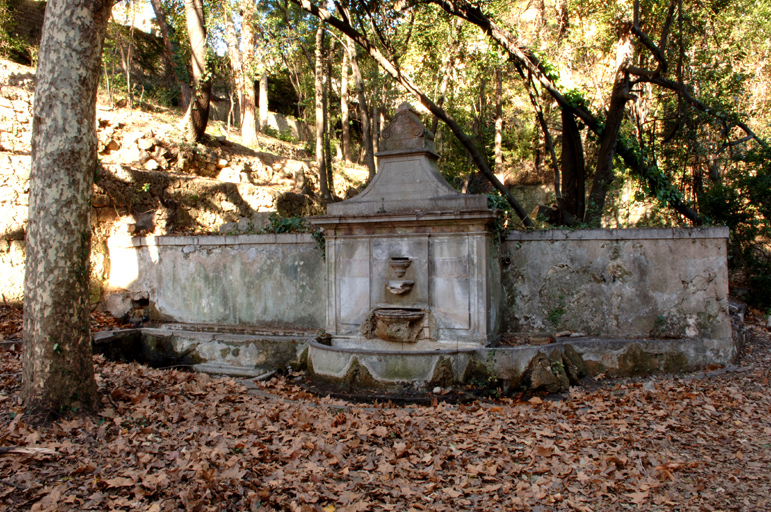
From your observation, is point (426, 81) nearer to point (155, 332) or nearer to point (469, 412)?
point (155, 332)

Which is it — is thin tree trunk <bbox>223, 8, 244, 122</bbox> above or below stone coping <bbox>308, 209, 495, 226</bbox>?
above

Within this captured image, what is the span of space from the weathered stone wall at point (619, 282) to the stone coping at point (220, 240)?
3397mm

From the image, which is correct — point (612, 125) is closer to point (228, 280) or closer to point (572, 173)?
point (572, 173)

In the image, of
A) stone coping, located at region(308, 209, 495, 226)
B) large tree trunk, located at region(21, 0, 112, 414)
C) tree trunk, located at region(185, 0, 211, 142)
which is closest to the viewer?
large tree trunk, located at region(21, 0, 112, 414)

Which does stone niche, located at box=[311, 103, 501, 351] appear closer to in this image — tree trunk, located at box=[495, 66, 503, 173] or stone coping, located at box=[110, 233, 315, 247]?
stone coping, located at box=[110, 233, 315, 247]

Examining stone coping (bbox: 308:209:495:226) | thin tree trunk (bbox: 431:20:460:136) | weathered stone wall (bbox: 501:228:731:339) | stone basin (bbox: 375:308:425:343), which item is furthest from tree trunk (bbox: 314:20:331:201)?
weathered stone wall (bbox: 501:228:731:339)

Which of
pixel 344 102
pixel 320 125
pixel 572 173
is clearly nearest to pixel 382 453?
pixel 572 173

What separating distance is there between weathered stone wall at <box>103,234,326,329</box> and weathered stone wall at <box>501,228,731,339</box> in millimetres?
3235

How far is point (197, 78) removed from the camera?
1603 cm

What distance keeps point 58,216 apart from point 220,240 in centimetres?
462

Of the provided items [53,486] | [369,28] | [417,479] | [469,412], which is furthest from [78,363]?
[369,28]

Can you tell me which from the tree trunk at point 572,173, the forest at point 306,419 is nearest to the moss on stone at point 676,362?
the forest at point 306,419

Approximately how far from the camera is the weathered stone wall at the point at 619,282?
7426mm

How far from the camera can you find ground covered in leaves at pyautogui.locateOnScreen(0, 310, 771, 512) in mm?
3547
